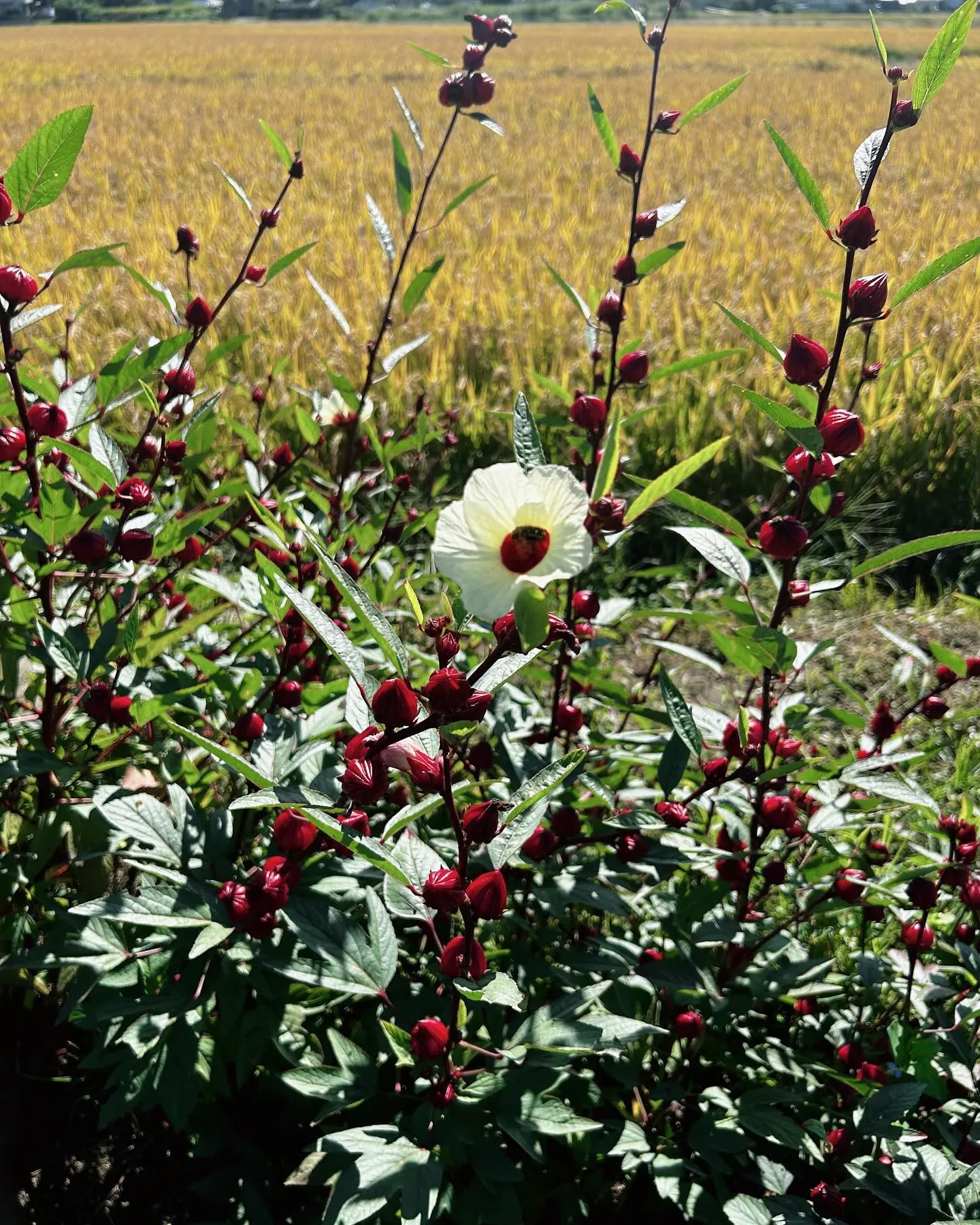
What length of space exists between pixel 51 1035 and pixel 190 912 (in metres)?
0.57

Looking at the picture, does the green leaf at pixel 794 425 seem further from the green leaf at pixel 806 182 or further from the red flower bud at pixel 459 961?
the red flower bud at pixel 459 961

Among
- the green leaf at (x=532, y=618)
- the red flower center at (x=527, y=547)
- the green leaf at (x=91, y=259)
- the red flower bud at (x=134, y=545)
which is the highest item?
the green leaf at (x=91, y=259)

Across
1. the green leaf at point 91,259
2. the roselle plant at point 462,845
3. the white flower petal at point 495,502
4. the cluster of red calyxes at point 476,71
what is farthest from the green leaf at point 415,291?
the white flower petal at point 495,502

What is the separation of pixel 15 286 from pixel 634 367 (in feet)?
2.02

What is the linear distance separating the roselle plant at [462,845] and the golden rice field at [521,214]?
0.42m

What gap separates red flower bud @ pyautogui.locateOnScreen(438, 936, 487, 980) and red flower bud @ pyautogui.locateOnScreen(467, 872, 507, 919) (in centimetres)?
4

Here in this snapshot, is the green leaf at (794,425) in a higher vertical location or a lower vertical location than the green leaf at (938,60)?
lower

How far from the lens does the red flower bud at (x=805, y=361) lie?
0.78 metres

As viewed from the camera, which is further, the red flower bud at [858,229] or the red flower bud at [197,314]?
the red flower bud at [197,314]

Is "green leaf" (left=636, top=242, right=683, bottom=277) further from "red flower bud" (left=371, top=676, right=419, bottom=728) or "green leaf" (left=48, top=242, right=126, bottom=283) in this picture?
"red flower bud" (left=371, top=676, right=419, bottom=728)

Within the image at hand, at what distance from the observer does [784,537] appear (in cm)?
77

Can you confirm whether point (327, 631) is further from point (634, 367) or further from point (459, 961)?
point (634, 367)

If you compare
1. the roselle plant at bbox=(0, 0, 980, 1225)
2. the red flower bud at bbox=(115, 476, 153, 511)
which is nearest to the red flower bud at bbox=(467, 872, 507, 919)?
the roselle plant at bbox=(0, 0, 980, 1225)

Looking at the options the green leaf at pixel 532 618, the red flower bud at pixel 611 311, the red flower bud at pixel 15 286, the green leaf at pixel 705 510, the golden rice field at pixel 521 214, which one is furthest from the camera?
the golden rice field at pixel 521 214
